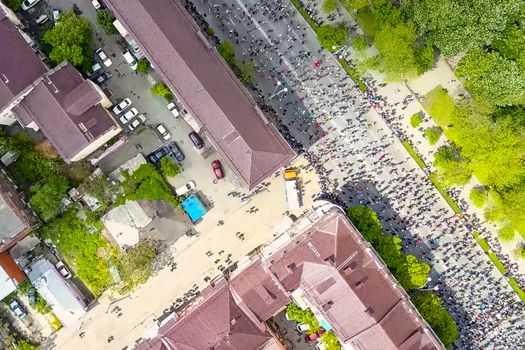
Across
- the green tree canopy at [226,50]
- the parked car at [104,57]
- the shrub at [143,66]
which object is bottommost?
the green tree canopy at [226,50]

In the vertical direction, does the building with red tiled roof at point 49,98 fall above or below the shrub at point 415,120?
above

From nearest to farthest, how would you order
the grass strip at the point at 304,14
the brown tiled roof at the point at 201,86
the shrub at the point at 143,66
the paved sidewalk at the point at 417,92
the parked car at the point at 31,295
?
the brown tiled roof at the point at 201,86
the shrub at the point at 143,66
the parked car at the point at 31,295
the paved sidewalk at the point at 417,92
the grass strip at the point at 304,14

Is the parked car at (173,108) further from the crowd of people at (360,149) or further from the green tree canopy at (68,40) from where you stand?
the green tree canopy at (68,40)

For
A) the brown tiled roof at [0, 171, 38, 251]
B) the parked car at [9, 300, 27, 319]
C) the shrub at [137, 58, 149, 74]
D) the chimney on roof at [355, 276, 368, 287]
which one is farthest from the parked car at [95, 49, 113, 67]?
the chimney on roof at [355, 276, 368, 287]

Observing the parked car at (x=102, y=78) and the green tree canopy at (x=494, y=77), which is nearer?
the green tree canopy at (x=494, y=77)

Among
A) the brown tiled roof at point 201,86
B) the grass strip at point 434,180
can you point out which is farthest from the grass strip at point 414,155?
the brown tiled roof at point 201,86

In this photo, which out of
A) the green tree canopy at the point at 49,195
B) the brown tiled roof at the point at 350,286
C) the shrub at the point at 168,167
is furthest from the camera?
the shrub at the point at 168,167

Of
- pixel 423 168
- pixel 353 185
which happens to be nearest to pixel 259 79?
pixel 353 185
